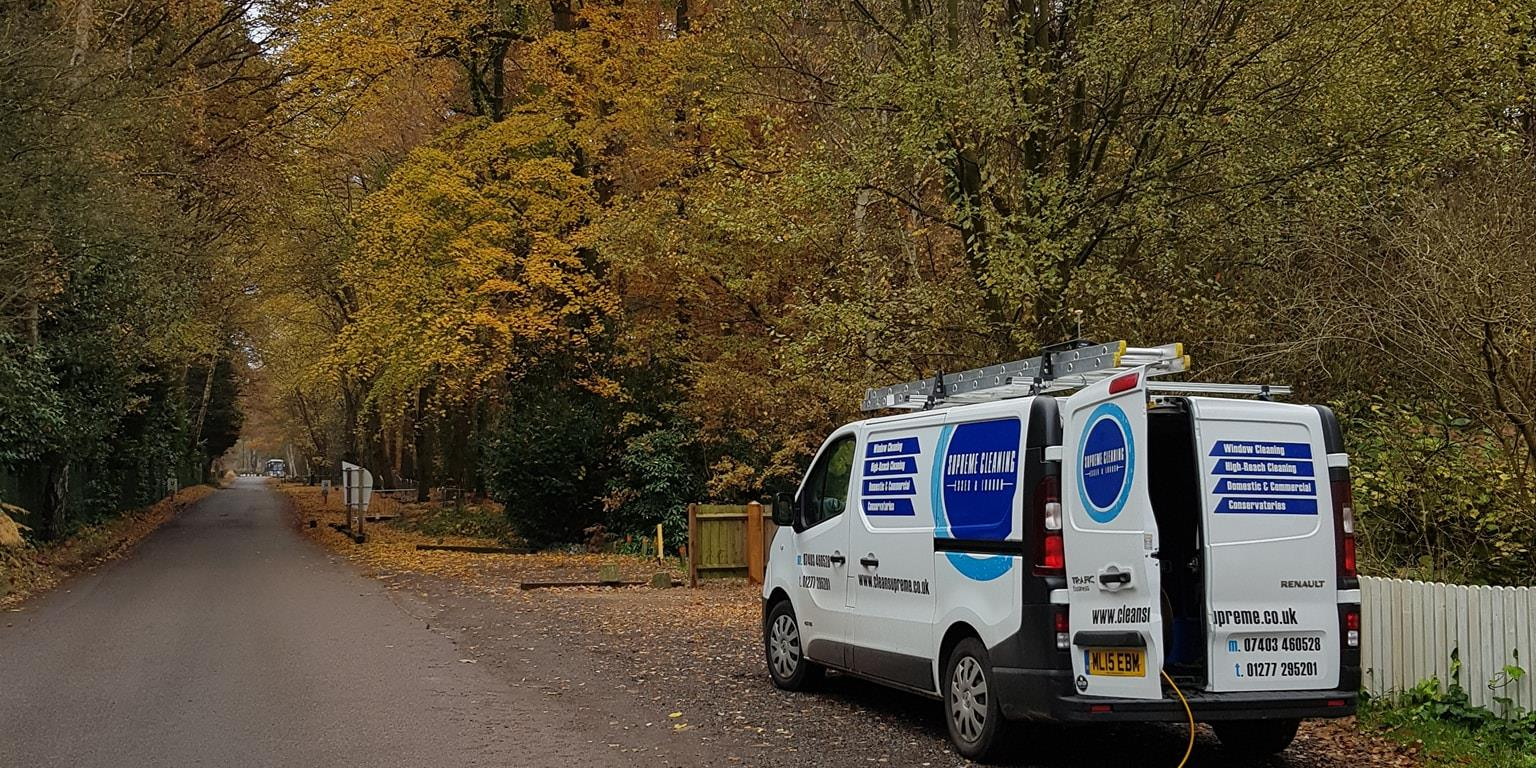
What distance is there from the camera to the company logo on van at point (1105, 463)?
6.85 meters

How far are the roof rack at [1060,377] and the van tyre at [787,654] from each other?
6.48ft

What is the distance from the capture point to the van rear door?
700cm

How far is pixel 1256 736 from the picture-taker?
7.86 metres

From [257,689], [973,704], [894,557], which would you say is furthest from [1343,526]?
[257,689]

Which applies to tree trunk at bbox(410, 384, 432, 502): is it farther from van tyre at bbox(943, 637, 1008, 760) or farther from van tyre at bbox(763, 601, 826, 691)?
van tyre at bbox(943, 637, 1008, 760)

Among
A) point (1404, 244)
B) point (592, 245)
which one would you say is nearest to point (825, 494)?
point (1404, 244)

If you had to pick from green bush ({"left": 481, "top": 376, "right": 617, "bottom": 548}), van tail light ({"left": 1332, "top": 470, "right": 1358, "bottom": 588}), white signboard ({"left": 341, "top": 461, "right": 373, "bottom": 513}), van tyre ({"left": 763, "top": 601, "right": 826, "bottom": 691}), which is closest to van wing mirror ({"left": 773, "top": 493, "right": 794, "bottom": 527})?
van tyre ({"left": 763, "top": 601, "right": 826, "bottom": 691})

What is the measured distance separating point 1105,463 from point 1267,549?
1.05 metres

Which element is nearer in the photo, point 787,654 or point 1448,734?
point 1448,734

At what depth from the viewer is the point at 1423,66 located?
13.1 metres

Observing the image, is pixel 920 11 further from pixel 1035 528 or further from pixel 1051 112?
pixel 1035 528

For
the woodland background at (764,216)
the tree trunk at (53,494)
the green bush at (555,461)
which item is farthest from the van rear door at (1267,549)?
the tree trunk at (53,494)

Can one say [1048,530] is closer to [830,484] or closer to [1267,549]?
[1267,549]

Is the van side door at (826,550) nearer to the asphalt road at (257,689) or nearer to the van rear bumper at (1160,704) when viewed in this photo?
the asphalt road at (257,689)
